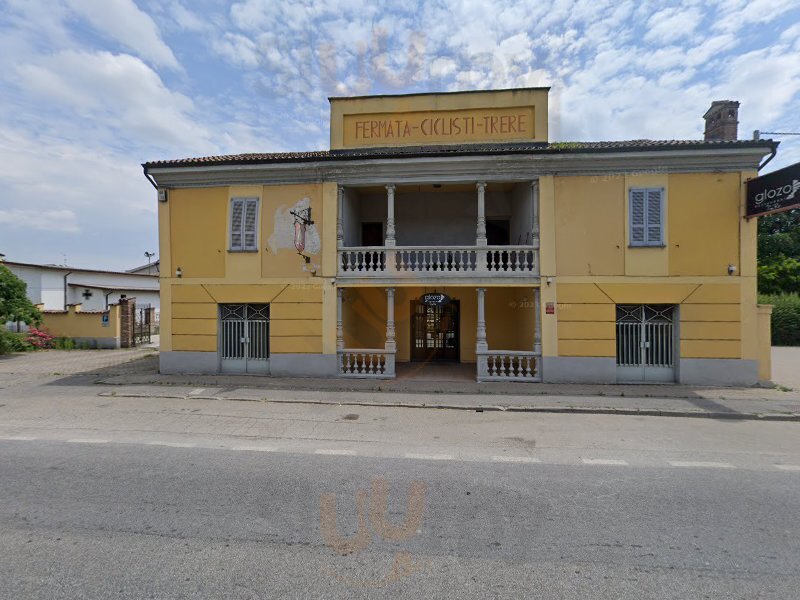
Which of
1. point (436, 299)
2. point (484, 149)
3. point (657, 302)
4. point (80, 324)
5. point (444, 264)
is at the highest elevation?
point (484, 149)

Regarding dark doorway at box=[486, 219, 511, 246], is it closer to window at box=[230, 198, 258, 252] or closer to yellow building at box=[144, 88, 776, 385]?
yellow building at box=[144, 88, 776, 385]

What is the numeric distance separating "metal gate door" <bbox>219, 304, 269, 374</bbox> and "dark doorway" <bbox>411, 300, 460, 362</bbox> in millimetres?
5157

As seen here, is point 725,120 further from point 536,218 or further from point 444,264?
point 444,264

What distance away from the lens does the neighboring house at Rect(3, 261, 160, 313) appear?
70.6 feet

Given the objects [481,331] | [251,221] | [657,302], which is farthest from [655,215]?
[251,221]

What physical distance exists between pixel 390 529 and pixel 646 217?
10272 mm

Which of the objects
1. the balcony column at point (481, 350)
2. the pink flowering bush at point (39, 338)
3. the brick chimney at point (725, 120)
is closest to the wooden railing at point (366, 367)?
the balcony column at point (481, 350)

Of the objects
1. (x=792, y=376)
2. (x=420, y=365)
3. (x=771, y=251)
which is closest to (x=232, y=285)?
(x=420, y=365)

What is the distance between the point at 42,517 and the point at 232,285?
791cm

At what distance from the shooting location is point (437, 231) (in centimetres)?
1286

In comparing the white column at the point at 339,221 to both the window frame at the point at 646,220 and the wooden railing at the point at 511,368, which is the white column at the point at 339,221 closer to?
the wooden railing at the point at 511,368

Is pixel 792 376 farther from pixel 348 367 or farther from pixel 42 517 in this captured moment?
pixel 42 517

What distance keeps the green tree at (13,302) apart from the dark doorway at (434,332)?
51.9ft

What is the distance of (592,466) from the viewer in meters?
4.97
